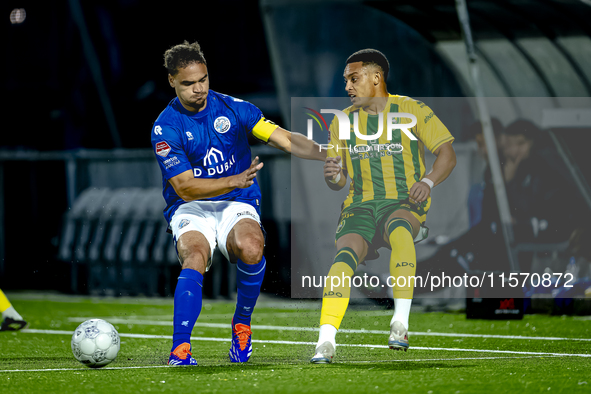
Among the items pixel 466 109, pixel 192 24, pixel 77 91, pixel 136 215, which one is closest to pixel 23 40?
pixel 77 91

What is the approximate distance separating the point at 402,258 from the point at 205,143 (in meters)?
1.37

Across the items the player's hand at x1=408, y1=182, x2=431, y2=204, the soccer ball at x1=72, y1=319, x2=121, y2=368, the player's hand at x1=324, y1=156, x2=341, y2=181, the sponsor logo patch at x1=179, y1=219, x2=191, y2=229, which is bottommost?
the soccer ball at x1=72, y1=319, x2=121, y2=368

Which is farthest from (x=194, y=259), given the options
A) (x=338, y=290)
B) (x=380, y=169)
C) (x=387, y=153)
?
(x=387, y=153)

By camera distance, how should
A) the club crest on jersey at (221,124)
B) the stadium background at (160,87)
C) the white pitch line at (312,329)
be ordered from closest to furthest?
the club crest on jersey at (221,124) → the white pitch line at (312,329) → the stadium background at (160,87)

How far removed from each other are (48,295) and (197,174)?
7223mm

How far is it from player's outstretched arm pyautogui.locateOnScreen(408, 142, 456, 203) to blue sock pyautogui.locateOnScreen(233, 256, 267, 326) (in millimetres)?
1014

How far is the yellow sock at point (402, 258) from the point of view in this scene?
5.59m

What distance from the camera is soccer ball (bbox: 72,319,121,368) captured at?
531cm

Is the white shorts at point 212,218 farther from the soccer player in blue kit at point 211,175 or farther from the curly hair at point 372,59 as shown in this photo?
the curly hair at point 372,59

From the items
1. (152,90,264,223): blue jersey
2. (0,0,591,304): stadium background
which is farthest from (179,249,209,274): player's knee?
(0,0,591,304): stadium background

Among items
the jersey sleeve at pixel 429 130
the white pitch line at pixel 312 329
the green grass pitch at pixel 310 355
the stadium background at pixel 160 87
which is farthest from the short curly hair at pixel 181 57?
the stadium background at pixel 160 87

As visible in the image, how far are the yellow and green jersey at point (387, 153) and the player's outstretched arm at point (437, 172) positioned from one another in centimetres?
5

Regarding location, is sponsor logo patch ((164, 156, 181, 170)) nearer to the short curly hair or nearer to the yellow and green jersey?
the short curly hair

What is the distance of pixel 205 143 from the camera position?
5816mm
